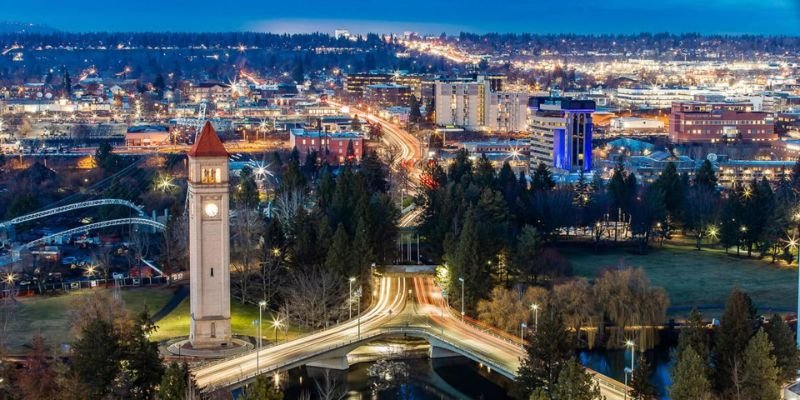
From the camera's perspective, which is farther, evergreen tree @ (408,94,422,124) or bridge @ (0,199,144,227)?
evergreen tree @ (408,94,422,124)

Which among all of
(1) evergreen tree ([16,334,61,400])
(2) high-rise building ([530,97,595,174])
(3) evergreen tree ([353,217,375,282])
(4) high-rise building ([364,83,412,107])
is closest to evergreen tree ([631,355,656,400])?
(1) evergreen tree ([16,334,61,400])

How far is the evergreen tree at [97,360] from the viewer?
21766 mm

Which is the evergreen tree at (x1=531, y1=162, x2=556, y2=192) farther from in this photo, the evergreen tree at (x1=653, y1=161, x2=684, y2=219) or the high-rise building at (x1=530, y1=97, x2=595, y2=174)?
the high-rise building at (x1=530, y1=97, x2=595, y2=174)

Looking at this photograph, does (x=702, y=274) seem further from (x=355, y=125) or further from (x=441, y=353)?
(x=355, y=125)

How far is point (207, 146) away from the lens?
26.9 m

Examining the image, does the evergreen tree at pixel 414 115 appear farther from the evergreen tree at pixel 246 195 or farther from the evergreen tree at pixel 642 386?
the evergreen tree at pixel 642 386

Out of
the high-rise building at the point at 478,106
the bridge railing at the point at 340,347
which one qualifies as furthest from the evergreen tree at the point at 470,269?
the high-rise building at the point at 478,106

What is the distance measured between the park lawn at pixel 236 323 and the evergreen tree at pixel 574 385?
8894 mm

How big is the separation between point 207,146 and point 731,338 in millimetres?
11446

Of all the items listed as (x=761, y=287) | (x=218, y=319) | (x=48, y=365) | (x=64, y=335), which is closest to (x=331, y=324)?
(x=218, y=319)

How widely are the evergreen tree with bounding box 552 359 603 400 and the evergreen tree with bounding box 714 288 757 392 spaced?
134 inches

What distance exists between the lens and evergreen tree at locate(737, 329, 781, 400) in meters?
22.0

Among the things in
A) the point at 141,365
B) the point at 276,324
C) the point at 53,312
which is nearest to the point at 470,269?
the point at 276,324

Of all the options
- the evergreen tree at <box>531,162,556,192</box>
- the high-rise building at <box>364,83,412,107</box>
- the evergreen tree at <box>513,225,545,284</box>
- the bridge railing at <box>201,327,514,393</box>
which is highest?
the high-rise building at <box>364,83,412,107</box>
